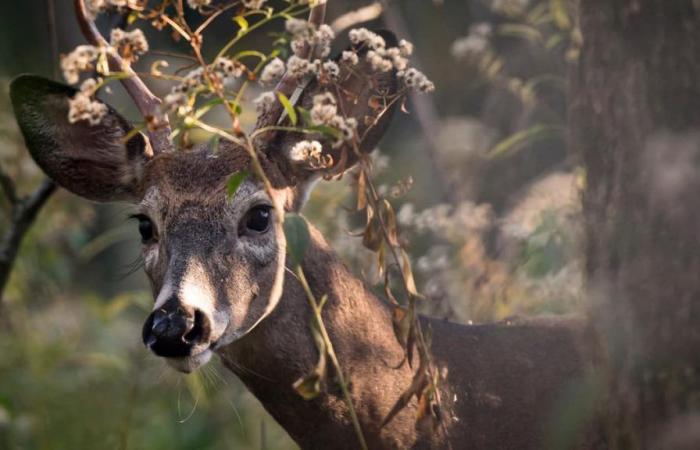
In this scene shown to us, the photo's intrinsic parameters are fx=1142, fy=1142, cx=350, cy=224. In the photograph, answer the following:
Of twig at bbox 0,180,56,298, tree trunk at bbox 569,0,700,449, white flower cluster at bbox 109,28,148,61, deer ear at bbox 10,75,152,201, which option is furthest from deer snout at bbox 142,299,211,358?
twig at bbox 0,180,56,298

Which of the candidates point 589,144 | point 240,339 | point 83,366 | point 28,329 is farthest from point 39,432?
point 589,144

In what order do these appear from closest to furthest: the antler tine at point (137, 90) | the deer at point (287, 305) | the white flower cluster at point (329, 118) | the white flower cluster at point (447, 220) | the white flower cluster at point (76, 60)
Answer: the white flower cluster at point (76, 60) < the white flower cluster at point (329, 118) < the deer at point (287, 305) < the antler tine at point (137, 90) < the white flower cluster at point (447, 220)

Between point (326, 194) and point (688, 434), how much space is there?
300 centimetres

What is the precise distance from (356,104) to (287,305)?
74cm

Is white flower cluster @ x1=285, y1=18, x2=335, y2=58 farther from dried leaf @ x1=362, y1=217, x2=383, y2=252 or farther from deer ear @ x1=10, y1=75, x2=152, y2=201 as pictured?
deer ear @ x1=10, y1=75, x2=152, y2=201

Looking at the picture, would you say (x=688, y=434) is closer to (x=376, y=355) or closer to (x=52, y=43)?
(x=376, y=355)

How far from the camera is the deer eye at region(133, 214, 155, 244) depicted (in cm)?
388

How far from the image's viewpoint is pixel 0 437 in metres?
5.05

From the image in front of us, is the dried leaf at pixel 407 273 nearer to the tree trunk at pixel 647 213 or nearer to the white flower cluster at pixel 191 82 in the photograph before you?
the tree trunk at pixel 647 213

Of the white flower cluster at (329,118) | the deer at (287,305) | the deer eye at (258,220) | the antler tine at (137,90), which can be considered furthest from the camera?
the antler tine at (137,90)

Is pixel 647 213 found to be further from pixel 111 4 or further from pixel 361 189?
pixel 111 4

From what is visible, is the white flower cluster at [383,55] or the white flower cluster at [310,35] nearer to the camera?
the white flower cluster at [310,35]

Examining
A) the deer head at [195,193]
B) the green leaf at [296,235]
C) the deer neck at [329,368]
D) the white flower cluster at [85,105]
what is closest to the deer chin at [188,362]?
the deer head at [195,193]

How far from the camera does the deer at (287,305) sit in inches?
142
